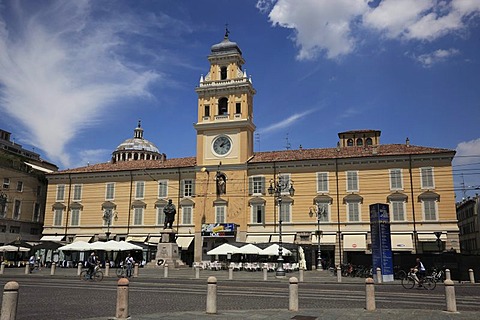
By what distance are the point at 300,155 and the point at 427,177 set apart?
11.9 metres

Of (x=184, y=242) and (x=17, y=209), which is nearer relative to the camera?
(x=184, y=242)

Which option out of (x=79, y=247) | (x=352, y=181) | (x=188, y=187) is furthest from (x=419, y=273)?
(x=188, y=187)

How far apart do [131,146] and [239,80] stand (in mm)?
49312

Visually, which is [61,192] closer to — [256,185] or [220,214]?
[220,214]

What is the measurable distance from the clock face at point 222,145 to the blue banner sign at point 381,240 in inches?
895

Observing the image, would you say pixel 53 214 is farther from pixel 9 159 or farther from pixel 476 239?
pixel 476 239

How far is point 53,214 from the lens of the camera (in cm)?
4972

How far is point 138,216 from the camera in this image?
46.8 m

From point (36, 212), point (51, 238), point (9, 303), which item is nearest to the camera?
point (9, 303)

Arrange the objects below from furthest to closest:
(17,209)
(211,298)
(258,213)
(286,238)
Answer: (17,209)
(258,213)
(286,238)
(211,298)

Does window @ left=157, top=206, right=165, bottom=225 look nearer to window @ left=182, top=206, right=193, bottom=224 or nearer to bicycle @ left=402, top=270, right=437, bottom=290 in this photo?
window @ left=182, top=206, right=193, bottom=224

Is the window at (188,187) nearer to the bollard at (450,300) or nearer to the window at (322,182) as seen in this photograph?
the window at (322,182)

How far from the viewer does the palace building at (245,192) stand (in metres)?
39.5

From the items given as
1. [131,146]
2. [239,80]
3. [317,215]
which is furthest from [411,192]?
[131,146]
